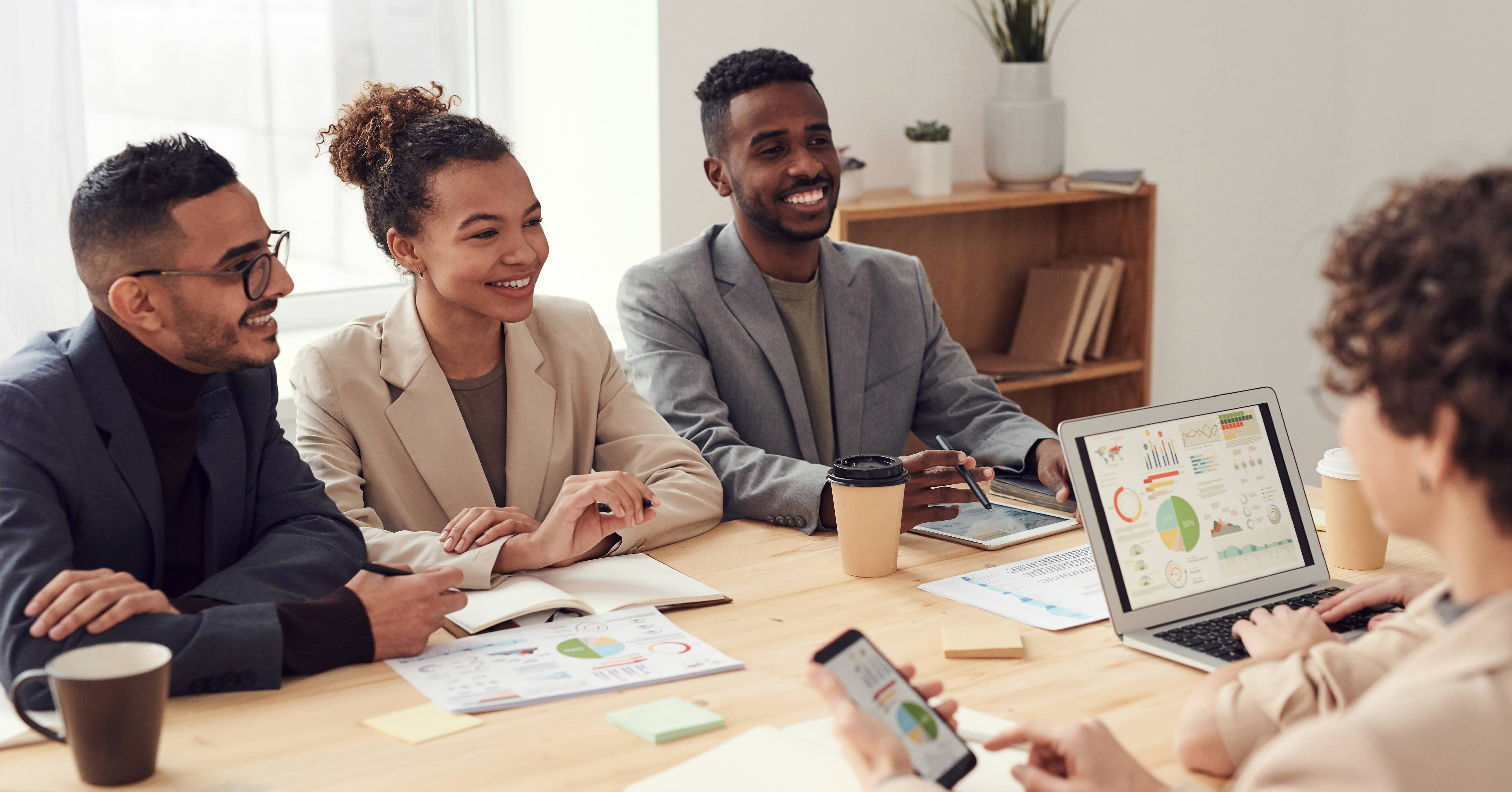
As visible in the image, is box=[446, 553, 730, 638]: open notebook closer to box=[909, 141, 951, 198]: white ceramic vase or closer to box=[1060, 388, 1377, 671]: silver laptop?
box=[1060, 388, 1377, 671]: silver laptop

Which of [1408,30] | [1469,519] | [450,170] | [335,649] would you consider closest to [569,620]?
[335,649]

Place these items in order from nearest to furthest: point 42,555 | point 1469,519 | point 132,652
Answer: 1. point 1469,519
2. point 132,652
3. point 42,555

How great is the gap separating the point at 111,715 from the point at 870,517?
89 centimetres

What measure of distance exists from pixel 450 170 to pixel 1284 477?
1.28 m

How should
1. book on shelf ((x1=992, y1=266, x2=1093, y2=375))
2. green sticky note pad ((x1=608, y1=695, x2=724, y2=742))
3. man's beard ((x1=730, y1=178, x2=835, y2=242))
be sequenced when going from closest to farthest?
green sticky note pad ((x1=608, y1=695, x2=724, y2=742)) < man's beard ((x1=730, y1=178, x2=835, y2=242)) < book on shelf ((x1=992, y1=266, x2=1093, y2=375))

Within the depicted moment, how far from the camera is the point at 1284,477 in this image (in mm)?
1568

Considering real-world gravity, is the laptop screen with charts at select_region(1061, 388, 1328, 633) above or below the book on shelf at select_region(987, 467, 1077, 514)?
above

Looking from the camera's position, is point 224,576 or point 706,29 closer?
point 224,576

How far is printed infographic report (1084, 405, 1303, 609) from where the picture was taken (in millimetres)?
1442

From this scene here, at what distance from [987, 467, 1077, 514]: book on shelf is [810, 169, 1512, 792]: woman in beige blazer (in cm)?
110

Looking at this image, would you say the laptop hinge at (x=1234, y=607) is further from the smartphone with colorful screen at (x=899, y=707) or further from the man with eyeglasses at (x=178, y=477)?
the man with eyeglasses at (x=178, y=477)

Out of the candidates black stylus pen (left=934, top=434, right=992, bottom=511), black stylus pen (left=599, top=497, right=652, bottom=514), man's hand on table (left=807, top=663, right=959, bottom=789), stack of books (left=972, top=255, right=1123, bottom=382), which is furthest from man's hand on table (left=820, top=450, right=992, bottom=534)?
stack of books (left=972, top=255, right=1123, bottom=382)

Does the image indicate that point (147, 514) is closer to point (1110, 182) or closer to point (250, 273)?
point (250, 273)

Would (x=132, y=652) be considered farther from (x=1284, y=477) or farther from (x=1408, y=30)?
(x=1408, y=30)
